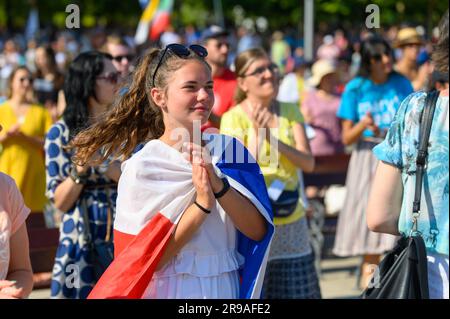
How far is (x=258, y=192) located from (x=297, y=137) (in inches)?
95.6

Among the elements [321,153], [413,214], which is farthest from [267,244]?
[321,153]

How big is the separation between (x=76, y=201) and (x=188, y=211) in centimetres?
207

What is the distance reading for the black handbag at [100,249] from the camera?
5.43 meters

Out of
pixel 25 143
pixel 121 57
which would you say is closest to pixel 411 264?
pixel 121 57

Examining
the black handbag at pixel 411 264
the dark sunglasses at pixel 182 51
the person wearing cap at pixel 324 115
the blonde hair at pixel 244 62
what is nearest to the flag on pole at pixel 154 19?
the person wearing cap at pixel 324 115

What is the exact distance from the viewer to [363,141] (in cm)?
813

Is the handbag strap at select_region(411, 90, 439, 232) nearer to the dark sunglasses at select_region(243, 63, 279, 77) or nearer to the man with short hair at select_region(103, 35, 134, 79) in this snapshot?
the dark sunglasses at select_region(243, 63, 279, 77)

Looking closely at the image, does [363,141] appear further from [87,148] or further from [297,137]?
[87,148]

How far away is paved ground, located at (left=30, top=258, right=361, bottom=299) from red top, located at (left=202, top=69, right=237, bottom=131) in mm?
1815

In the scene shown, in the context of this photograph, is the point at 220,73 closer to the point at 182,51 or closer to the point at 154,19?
the point at 182,51

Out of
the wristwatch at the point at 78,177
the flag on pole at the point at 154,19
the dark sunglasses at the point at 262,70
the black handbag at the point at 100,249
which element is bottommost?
the black handbag at the point at 100,249

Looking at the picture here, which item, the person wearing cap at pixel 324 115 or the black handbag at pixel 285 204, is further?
the person wearing cap at pixel 324 115

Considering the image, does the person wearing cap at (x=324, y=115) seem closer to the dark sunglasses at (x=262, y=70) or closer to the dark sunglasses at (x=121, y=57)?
the dark sunglasses at (x=121, y=57)

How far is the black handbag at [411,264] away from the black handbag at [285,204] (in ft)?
6.83
